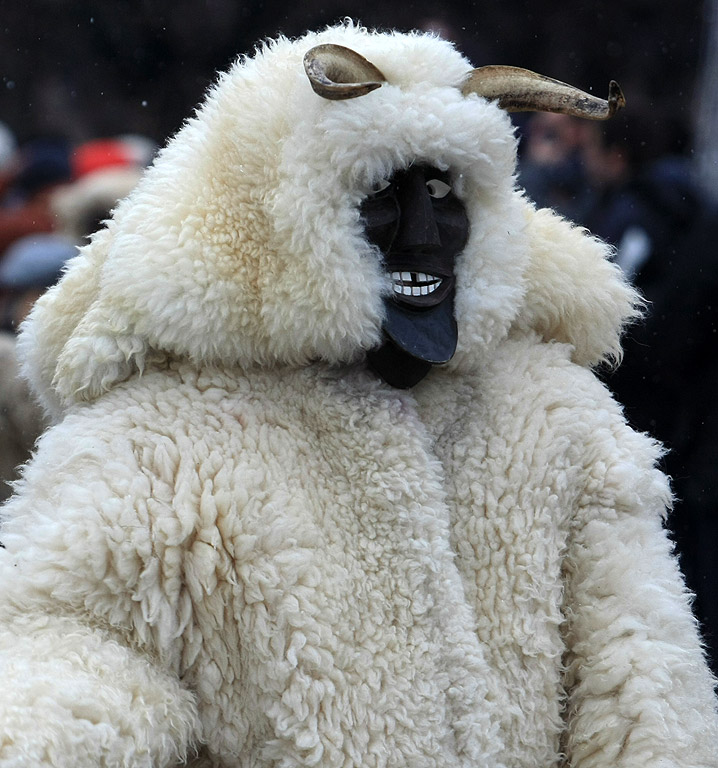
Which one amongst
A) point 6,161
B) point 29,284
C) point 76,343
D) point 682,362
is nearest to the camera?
point 76,343

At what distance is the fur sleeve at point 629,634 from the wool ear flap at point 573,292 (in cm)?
18

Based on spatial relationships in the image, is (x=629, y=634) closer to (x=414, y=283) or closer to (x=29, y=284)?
(x=414, y=283)

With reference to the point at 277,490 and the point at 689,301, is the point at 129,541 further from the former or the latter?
the point at 689,301

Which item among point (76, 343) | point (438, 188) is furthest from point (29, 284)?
point (438, 188)

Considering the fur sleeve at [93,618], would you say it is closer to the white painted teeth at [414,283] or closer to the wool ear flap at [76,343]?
the wool ear flap at [76,343]

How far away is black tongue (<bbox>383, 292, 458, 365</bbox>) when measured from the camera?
1889 mm

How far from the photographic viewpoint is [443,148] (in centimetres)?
186

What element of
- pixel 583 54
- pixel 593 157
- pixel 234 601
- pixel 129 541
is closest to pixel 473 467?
pixel 234 601

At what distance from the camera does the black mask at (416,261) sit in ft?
6.22

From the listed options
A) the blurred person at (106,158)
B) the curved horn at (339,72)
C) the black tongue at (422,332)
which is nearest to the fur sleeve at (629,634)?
the black tongue at (422,332)

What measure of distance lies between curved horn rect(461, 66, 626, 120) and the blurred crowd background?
1.11 metres

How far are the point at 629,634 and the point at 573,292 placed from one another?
58cm

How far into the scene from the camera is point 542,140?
5.57 m

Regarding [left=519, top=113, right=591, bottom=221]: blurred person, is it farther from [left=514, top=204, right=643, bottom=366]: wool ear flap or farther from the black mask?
the black mask
